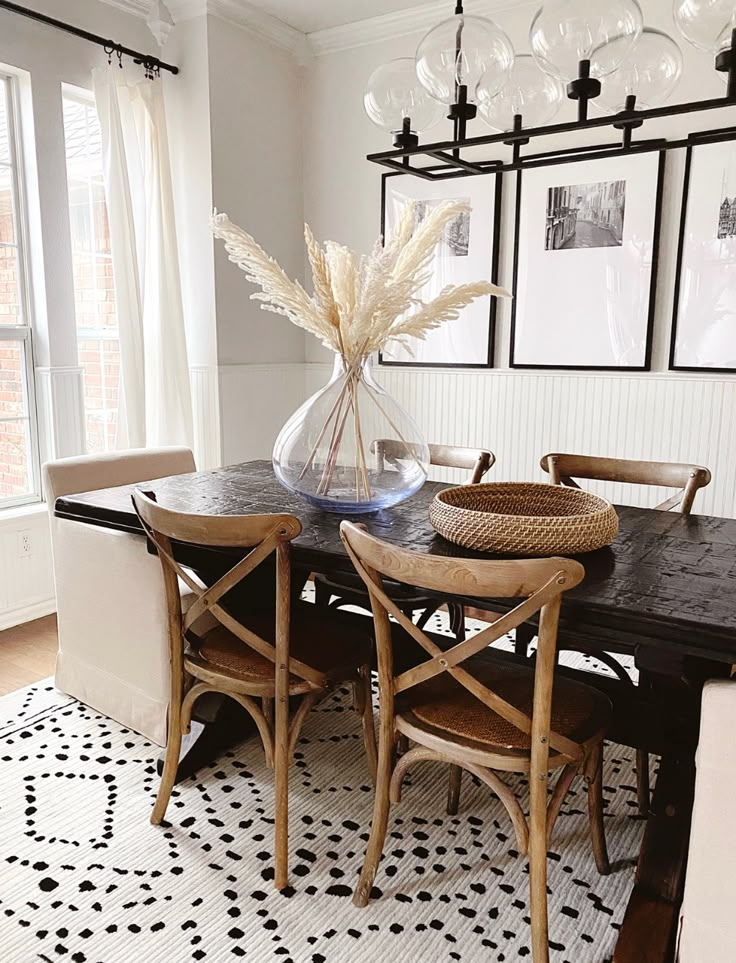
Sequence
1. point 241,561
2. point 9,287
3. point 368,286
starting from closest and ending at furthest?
point 241,561
point 368,286
point 9,287

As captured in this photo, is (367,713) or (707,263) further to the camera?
(707,263)

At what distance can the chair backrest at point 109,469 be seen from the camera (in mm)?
2461

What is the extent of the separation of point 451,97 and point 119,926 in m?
2.03

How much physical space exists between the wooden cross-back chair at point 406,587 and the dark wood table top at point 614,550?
116 millimetres

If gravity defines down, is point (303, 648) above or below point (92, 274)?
below

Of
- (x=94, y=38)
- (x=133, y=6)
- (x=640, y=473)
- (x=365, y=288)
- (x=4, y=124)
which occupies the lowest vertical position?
(x=640, y=473)

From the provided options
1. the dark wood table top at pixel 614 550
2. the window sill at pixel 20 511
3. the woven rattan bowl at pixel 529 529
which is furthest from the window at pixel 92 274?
the woven rattan bowl at pixel 529 529

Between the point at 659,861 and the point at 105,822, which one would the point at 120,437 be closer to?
the point at 105,822

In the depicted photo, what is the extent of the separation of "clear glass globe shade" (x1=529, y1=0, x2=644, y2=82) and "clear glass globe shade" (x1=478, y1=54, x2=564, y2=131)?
236mm

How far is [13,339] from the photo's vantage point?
327 centimetres

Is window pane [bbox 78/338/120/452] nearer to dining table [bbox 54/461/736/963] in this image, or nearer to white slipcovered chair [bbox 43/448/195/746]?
white slipcovered chair [bbox 43/448/195/746]

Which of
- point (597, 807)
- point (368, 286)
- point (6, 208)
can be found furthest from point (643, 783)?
point (6, 208)

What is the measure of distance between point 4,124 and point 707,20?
2.76m

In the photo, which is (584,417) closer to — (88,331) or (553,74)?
(553,74)
